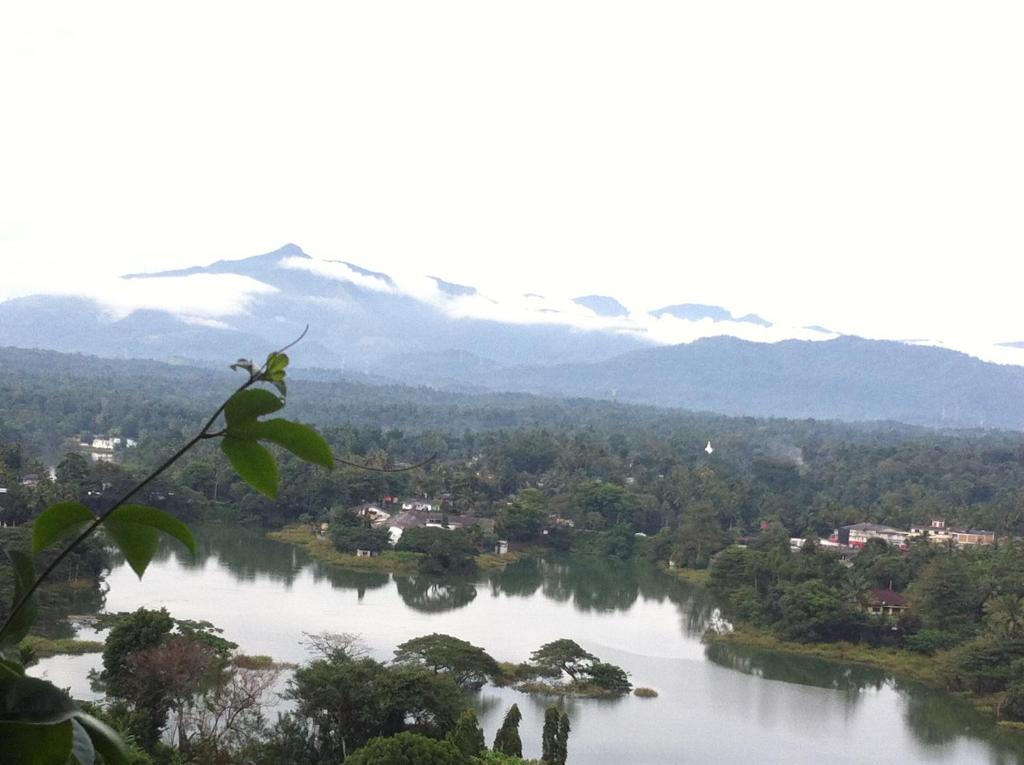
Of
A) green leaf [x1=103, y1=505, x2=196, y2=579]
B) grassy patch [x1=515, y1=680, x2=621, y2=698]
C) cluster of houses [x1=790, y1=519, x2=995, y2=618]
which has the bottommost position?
grassy patch [x1=515, y1=680, x2=621, y2=698]

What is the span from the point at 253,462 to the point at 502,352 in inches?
6748

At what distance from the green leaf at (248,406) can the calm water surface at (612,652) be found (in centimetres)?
1057

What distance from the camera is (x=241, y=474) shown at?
0.92 m

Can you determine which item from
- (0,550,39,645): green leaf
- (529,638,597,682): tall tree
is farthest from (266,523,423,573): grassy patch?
(0,550,39,645): green leaf

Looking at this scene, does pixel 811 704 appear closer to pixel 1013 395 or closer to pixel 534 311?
pixel 1013 395

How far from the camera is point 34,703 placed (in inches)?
30.1

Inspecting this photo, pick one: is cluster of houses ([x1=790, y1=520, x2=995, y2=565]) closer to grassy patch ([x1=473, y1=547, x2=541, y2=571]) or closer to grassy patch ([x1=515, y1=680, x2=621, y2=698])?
grassy patch ([x1=473, y1=547, x2=541, y2=571])

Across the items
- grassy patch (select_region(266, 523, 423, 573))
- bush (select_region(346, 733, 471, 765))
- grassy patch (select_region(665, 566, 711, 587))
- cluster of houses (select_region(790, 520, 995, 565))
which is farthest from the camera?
cluster of houses (select_region(790, 520, 995, 565))

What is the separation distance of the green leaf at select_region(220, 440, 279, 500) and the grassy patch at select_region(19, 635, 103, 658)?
13.0m

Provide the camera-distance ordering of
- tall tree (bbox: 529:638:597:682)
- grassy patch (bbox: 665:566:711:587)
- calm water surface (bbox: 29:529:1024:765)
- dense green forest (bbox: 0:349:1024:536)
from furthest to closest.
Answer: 1. dense green forest (bbox: 0:349:1024:536)
2. grassy patch (bbox: 665:566:711:587)
3. tall tree (bbox: 529:638:597:682)
4. calm water surface (bbox: 29:529:1024:765)

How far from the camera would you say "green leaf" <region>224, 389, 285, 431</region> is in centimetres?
86

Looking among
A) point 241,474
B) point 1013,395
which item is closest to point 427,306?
point 1013,395

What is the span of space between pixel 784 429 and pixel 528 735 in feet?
150

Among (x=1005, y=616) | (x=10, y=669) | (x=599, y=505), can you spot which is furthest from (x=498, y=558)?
(x=10, y=669)
